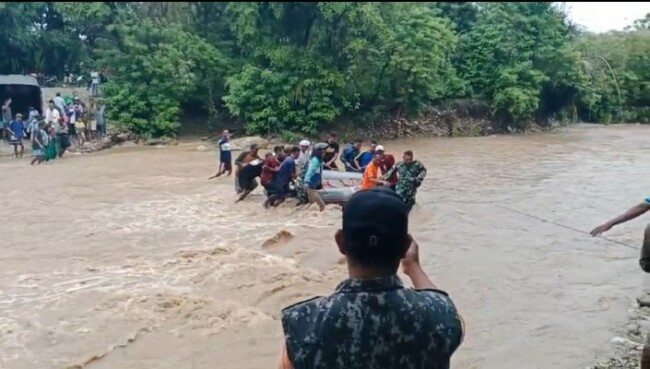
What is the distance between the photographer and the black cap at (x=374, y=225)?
2162 millimetres

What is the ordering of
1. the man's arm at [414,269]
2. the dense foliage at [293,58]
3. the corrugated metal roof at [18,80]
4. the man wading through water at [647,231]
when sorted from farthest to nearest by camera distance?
the dense foliage at [293,58] → the corrugated metal roof at [18,80] → the man wading through water at [647,231] → the man's arm at [414,269]

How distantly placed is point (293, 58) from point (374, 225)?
26.2m

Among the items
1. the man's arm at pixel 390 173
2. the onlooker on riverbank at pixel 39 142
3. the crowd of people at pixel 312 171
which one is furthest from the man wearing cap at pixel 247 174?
the onlooker on riverbank at pixel 39 142

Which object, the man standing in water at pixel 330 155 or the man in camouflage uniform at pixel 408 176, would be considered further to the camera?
the man standing in water at pixel 330 155

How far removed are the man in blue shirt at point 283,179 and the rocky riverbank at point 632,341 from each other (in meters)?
7.15

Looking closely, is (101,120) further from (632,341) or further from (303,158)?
(632,341)

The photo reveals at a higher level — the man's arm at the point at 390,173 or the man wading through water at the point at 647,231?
the man wading through water at the point at 647,231

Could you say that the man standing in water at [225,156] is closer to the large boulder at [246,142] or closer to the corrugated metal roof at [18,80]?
the large boulder at [246,142]

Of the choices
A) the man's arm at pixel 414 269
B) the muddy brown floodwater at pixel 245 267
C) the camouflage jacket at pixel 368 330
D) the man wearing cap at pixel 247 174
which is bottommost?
the muddy brown floodwater at pixel 245 267

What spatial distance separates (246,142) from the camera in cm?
2617

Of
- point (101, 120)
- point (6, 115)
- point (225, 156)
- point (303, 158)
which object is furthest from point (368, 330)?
point (101, 120)

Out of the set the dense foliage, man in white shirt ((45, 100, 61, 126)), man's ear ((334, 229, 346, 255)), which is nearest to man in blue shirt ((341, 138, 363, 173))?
man in white shirt ((45, 100, 61, 126))

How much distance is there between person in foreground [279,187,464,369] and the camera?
7.05ft

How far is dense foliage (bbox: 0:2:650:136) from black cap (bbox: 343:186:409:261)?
25110 millimetres
